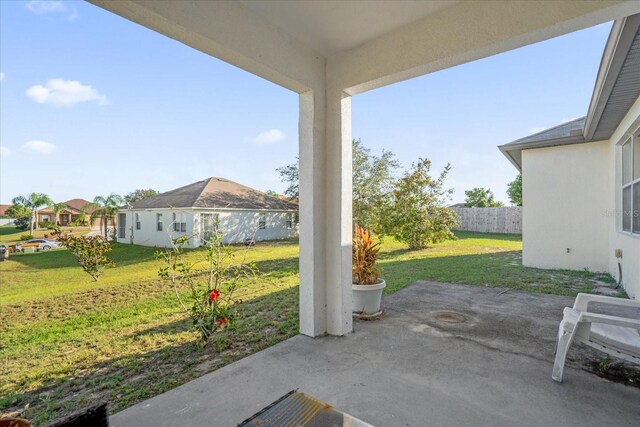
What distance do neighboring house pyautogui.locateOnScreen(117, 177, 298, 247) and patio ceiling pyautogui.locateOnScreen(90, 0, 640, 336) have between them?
3585mm

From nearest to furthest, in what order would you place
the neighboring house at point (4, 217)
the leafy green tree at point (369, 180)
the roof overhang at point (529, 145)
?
the neighboring house at point (4, 217), the roof overhang at point (529, 145), the leafy green tree at point (369, 180)

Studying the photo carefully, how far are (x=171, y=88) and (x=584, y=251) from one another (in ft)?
30.8

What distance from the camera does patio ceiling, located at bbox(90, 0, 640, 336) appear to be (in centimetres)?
205

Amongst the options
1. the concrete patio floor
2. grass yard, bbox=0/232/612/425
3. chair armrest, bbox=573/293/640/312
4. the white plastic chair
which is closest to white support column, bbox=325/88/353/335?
the concrete patio floor

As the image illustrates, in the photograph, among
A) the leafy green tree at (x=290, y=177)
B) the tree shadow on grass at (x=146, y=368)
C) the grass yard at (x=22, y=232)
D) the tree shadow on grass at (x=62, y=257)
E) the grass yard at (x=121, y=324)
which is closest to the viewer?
the tree shadow on grass at (x=146, y=368)

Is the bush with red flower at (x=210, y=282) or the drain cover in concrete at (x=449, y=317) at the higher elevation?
the bush with red flower at (x=210, y=282)

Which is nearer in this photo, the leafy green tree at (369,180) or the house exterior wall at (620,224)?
the house exterior wall at (620,224)

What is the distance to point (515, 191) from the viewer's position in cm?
2497

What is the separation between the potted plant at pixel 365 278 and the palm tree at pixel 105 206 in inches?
139

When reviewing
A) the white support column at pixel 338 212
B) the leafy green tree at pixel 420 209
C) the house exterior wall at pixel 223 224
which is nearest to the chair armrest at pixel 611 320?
the white support column at pixel 338 212

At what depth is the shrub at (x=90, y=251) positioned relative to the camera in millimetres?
4047

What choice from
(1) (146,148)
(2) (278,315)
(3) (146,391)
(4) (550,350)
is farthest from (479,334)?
(1) (146,148)

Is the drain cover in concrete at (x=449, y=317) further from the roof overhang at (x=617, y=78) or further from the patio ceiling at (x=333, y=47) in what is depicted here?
the roof overhang at (x=617, y=78)

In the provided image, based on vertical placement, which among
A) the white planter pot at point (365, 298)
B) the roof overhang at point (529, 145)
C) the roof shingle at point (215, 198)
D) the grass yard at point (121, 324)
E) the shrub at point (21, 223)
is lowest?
the grass yard at point (121, 324)
